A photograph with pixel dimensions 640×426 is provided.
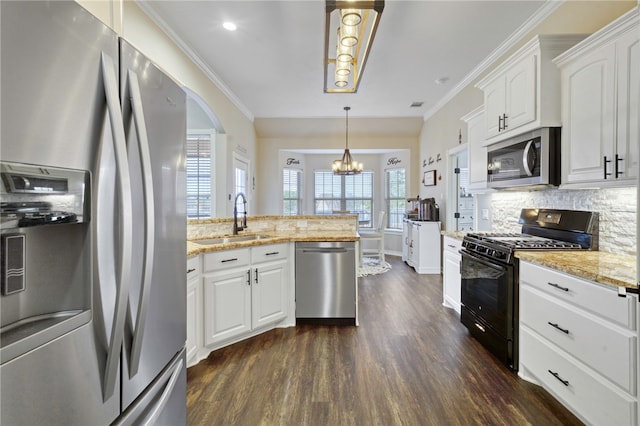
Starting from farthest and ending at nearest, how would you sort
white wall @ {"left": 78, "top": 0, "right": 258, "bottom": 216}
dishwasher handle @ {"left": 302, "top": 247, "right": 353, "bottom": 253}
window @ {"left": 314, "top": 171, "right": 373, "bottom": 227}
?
window @ {"left": 314, "top": 171, "right": 373, "bottom": 227} → dishwasher handle @ {"left": 302, "top": 247, "right": 353, "bottom": 253} → white wall @ {"left": 78, "top": 0, "right": 258, "bottom": 216}

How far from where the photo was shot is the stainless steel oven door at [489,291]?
2162 millimetres

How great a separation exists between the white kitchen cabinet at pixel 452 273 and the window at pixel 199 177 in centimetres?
355

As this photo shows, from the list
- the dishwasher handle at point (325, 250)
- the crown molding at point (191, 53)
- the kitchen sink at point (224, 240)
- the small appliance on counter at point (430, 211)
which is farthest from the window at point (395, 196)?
the kitchen sink at point (224, 240)

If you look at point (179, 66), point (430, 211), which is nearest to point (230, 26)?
point (179, 66)

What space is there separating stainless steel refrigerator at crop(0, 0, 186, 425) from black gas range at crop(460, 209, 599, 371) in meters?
2.26

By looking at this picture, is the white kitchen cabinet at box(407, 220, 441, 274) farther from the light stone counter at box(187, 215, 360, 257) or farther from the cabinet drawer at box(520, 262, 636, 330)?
the cabinet drawer at box(520, 262, 636, 330)

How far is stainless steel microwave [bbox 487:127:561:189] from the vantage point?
2211mm

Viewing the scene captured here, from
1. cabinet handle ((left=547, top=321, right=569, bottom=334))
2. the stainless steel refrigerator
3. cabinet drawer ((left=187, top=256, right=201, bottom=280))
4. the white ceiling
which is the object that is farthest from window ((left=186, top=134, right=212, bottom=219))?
cabinet handle ((left=547, top=321, right=569, bottom=334))

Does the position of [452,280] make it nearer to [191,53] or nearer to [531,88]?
[531,88]

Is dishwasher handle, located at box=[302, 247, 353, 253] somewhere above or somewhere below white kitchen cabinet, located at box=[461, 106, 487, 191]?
below

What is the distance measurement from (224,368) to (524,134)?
301 cm

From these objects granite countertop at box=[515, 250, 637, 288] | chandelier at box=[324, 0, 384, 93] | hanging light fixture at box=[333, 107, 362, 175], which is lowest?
granite countertop at box=[515, 250, 637, 288]

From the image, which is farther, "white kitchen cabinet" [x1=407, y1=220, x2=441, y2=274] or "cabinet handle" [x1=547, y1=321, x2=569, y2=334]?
"white kitchen cabinet" [x1=407, y1=220, x2=441, y2=274]

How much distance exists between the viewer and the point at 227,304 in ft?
8.05
